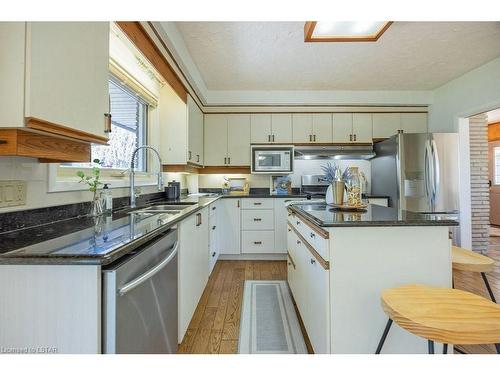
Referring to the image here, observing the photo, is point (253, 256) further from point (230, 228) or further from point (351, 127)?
point (351, 127)

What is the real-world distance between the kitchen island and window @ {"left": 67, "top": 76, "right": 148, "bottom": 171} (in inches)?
75.9

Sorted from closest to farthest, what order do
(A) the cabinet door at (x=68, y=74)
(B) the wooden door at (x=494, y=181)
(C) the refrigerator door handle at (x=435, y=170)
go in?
(A) the cabinet door at (x=68, y=74) → (C) the refrigerator door handle at (x=435, y=170) → (B) the wooden door at (x=494, y=181)

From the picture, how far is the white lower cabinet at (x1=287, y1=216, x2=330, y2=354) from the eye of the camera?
4.25ft

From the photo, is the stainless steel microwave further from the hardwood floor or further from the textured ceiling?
the hardwood floor

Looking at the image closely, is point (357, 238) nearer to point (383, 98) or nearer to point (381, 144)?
point (381, 144)

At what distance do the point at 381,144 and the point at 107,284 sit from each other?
13.3ft

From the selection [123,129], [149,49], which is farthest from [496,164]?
[123,129]

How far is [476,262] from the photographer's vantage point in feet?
4.62

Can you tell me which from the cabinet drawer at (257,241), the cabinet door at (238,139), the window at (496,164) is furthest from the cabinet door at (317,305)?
the window at (496,164)

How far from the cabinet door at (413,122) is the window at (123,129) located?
153 inches

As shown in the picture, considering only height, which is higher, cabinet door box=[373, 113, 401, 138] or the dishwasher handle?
cabinet door box=[373, 113, 401, 138]

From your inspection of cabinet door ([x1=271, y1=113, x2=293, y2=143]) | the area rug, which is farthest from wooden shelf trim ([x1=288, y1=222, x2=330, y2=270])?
cabinet door ([x1=271, y1=113, x2=293, y2=143])

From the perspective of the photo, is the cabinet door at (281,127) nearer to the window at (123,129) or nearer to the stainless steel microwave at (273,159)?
the stainless steel microwave at (273,159)

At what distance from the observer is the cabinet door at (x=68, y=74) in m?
0.87
